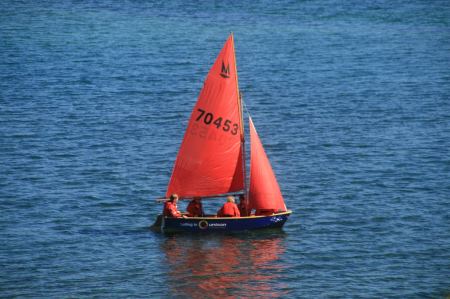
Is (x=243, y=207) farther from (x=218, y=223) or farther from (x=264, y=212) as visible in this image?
(x=218, y=223)

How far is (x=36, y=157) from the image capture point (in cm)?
10012

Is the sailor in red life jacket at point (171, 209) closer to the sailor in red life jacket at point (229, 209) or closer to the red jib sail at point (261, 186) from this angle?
the sailor in red life jacket at point (229, 209)

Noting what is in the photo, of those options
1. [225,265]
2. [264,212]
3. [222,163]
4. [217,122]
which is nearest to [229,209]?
[264,212]

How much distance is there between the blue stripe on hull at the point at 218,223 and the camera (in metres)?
78.0

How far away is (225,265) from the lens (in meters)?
73.5

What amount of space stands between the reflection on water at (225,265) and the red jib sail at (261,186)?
2013mm

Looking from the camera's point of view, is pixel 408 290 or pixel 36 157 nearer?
pixel 408 290

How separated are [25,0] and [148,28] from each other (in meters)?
31.9

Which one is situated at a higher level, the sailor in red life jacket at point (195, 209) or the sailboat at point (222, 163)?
the sailboat at point (222, 163)

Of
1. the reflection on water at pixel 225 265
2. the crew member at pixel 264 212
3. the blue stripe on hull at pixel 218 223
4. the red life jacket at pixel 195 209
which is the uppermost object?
the red life jacket at pixel 195 209

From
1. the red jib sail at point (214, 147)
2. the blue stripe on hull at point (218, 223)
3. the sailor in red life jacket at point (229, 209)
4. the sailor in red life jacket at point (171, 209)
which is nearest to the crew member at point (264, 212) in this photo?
the blue stripe on hull at point (218, 223)

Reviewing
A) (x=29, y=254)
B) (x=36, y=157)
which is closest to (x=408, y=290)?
(x=29, y=254)

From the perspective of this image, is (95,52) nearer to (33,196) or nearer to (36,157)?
(36,157)

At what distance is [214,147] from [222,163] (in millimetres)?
1229
